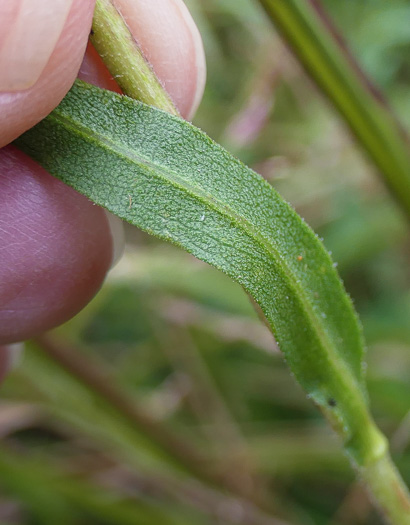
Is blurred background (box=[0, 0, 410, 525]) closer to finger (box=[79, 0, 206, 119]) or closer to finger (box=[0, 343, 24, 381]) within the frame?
finger (box=[0, 343, 24, 381])

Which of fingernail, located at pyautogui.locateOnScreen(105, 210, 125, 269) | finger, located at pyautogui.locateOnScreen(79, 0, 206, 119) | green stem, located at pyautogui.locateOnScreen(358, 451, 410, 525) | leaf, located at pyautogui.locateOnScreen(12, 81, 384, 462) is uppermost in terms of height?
finger, located at pyautogui.locateOnScreen(79, 0, 206, 119)

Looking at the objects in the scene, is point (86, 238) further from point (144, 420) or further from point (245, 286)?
point (144, 420)

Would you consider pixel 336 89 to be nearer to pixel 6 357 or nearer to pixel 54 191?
pixel 54 191

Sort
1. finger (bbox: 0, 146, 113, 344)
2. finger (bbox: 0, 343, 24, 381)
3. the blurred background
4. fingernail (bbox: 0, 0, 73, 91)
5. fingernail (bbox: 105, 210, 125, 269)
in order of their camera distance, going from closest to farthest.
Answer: fingernail (bbox: 0, 0, 73, 91), finger (bbox: 0, 146, 113, 344), fingernail (bbox: 105, 210, 125, 269), finger (bbox: 0, 343, 24, 381), the blurred background

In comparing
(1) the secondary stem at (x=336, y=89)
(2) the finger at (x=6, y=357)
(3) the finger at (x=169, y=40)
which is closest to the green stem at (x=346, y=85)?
(1) the secondary stem at (x=336, y=89)

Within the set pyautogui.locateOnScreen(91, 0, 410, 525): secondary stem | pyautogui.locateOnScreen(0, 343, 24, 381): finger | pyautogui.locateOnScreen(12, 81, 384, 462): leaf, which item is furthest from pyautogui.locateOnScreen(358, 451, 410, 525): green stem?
pyautogui.locateOnScreen(0, 343, 24, 381): finger

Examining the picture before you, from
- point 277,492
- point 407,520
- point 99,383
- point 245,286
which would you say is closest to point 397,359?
point 277,492

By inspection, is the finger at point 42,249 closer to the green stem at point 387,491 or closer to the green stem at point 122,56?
the green stem at point 122,56
